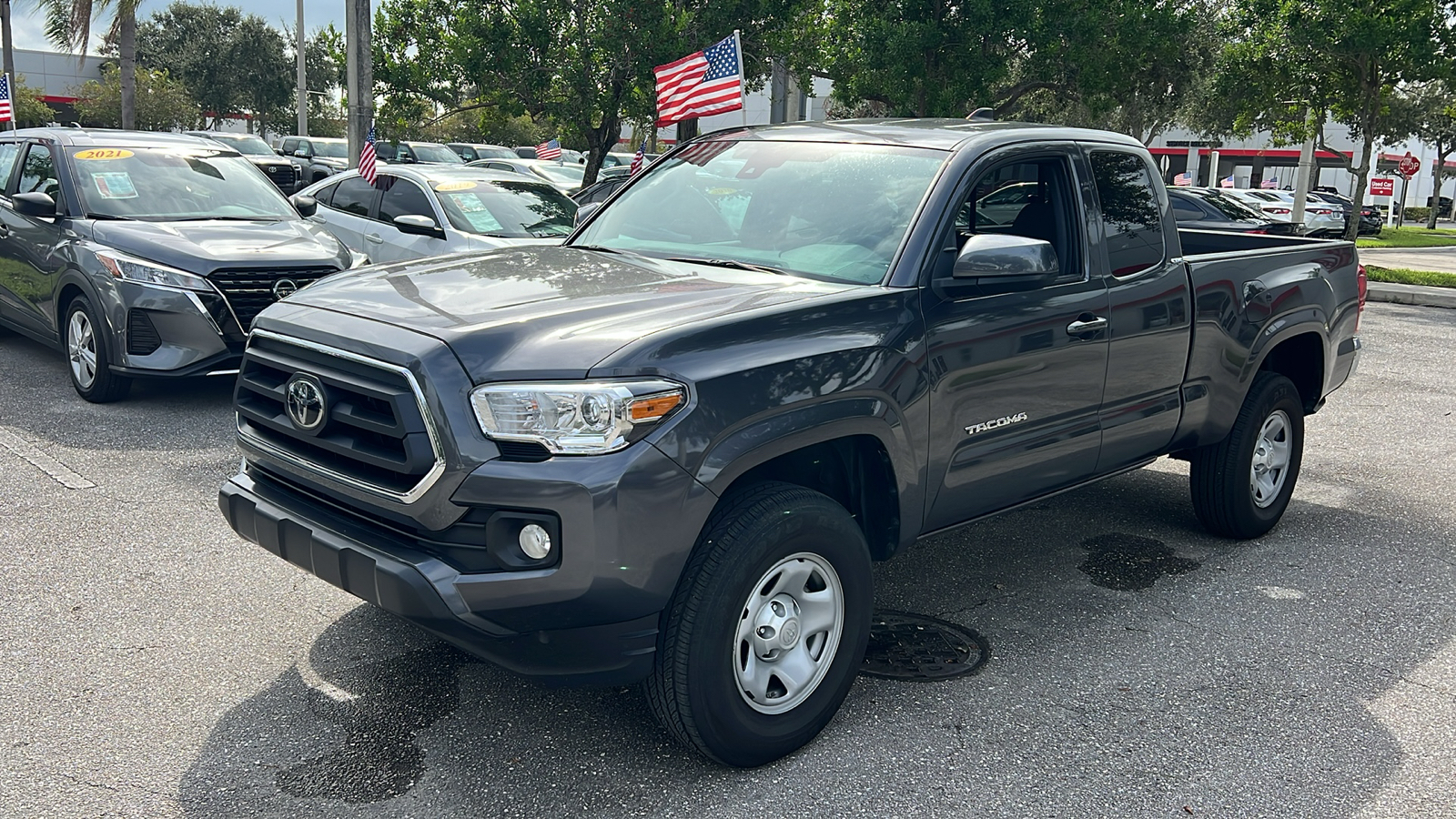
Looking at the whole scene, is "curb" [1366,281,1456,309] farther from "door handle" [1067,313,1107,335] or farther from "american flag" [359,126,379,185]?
"door handle" [1067,313,1107,335]

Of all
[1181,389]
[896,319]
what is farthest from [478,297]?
[1181,389]

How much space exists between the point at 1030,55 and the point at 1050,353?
16.5 metres

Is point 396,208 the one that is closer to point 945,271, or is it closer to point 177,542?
point 177,542

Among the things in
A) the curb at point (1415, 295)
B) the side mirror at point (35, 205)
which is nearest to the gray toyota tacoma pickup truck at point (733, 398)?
the side mirror at point (35, 205)

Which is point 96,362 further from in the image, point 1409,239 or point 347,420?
point 1409,239

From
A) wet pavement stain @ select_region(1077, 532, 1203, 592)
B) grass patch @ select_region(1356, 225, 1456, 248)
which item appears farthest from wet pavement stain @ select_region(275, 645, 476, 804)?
grass patch @ select_region(1356, 225, 1456, 248)

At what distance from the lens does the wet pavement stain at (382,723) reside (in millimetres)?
3354

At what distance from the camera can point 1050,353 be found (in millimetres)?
4367

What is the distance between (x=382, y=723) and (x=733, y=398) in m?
1.53

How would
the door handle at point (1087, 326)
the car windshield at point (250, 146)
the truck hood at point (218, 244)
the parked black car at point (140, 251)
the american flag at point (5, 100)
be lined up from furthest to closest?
the car windshield at point (250, 146)
the american flag at point (5, 100)
the truck hood at point (218, 244)
the parked black car at point (140, 251)
the door handle at point (1087, 326)

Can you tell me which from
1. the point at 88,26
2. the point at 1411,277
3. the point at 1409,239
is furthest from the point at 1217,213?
the point at 88,26

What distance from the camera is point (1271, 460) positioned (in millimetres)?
5867

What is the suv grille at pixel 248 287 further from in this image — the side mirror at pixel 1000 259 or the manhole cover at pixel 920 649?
the side mirror at pixel 1000 259

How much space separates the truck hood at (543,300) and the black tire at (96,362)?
4.22m
